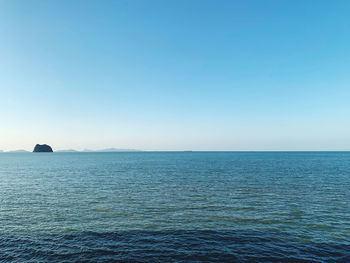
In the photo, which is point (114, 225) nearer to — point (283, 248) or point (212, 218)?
point (212, 218)

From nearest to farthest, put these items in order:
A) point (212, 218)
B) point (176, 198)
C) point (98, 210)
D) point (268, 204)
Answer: point (212, 218) → point (98, 210) → point (268, 204) → point (176, 198)

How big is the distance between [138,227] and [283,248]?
53.9 ft

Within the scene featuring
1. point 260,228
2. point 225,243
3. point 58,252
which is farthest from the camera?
point 260,228

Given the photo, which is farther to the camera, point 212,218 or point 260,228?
point 212,218

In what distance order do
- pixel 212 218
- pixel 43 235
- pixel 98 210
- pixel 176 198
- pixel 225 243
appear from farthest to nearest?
pixel 176 198 → pixel 98 210 → pixel 212 218 → pixel 43 235 → pixel 225 243

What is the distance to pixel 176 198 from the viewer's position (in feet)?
140

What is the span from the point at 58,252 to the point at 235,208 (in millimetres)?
25764

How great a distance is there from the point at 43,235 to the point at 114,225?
7910mm

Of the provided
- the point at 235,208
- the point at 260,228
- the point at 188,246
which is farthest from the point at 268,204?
the point at 188,246

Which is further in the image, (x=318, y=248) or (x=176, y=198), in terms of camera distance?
(x=176, y=198)

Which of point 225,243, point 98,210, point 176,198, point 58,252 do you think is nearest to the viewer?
point 58,252

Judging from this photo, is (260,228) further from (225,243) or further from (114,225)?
(114,225)

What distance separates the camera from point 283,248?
21.7m

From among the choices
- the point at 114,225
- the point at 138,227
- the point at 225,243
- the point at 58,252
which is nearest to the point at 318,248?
the point at 225,243
